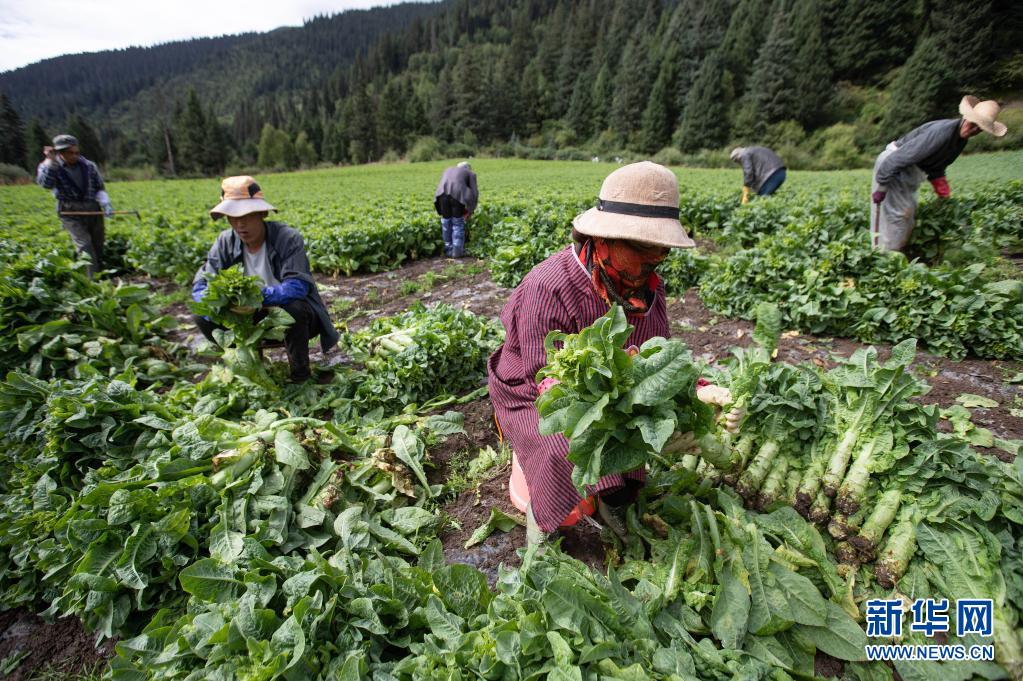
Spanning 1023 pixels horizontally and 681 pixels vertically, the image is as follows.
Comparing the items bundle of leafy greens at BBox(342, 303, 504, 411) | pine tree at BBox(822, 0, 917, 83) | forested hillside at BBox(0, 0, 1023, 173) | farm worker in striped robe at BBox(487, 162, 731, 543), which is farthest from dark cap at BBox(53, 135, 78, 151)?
pine tree at BBox(822, 0, 917, 83)

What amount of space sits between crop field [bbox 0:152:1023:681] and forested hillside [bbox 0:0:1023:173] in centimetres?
4557

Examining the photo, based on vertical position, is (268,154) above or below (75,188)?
A: above

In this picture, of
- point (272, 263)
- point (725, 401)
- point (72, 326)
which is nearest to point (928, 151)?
point (725, 401)

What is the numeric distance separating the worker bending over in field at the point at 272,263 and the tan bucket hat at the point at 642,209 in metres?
2.90

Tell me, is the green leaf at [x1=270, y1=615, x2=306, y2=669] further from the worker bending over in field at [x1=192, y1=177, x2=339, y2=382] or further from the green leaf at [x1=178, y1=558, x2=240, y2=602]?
the worker bending over in field at [x1=192, y1=177, x2=339, y2=382]

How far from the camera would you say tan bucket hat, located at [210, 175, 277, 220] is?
374cm

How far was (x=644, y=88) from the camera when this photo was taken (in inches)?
2672

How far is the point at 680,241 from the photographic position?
2.15 meters

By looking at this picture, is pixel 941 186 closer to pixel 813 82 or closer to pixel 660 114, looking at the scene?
pixel 813 82

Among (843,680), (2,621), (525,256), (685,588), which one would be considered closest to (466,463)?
(685,588)

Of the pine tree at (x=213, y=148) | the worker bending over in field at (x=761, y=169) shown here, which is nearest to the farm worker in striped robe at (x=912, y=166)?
the worker bending over in field at (x=761, y=169)

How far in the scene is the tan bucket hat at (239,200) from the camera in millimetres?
3740

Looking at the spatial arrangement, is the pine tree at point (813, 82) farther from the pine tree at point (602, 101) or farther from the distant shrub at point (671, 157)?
the pine tree at point (602, 101)

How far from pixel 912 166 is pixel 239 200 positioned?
7713mm
